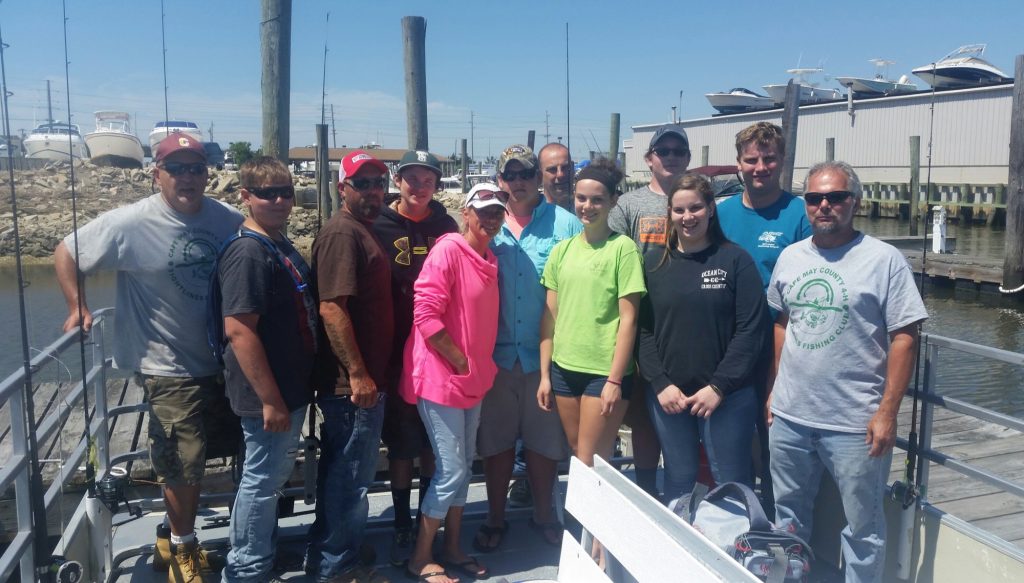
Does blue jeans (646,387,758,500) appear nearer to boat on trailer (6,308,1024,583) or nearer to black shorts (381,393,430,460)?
boat on trailer (6,308,1024,583)

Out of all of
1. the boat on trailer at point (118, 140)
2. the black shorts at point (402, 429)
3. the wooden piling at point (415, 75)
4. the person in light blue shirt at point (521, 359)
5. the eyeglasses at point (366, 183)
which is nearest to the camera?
the eyeglasses at point (366, 183)

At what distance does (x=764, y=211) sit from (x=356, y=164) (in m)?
1.84

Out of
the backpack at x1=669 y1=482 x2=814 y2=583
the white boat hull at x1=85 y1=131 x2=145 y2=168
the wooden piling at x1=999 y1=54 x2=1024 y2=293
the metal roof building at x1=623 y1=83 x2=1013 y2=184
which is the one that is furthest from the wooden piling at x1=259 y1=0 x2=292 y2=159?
the metal roof building at x1=623 y1=83 x2=1013 y2=184

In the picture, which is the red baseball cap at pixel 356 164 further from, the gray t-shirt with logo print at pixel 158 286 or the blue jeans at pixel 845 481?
the blue jeans at pixel 845 481

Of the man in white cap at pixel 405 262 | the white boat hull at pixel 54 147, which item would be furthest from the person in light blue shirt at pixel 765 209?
the white boat hull at pixel 54 147

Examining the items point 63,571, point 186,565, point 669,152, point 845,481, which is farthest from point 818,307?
point 63,571

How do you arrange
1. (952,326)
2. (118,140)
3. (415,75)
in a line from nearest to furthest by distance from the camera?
1. (415,75)
2. (952,326)
3. (118,140)

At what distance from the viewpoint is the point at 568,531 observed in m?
2.64

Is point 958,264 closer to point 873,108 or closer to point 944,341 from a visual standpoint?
point 944,341

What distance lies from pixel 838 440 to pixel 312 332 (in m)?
2.09

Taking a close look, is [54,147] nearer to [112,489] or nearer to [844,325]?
[112,489]

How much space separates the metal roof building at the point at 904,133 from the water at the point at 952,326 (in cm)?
1237

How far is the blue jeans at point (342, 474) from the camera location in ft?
10.7

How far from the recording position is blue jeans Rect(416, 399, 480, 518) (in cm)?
331
